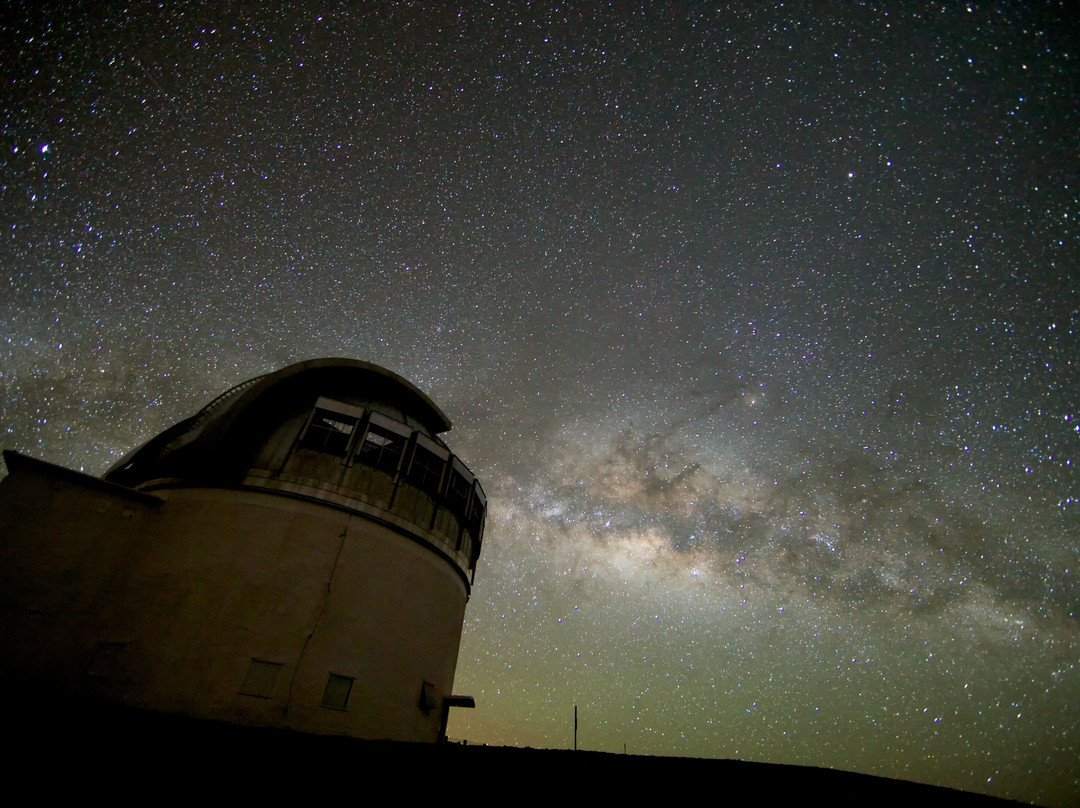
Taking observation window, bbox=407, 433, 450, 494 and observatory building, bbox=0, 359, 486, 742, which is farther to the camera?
observation window, bbox=407, 433, 450, 494

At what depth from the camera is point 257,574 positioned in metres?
10.9

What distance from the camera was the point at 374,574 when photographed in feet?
39.1

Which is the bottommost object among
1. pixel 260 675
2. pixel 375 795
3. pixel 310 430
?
pixel 375 795

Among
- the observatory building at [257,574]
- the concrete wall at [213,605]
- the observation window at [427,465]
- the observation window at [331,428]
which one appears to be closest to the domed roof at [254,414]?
the observatory building at [257,574]

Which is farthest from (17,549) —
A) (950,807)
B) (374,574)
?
(950,807)

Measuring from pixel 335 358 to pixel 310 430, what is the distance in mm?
2655

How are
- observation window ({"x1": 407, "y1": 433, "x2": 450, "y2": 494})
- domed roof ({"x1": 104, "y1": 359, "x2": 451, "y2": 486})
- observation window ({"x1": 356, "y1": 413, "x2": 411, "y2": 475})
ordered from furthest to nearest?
observation window ({"x1": 407, "y1": 433, "x2": 450, "y2": 494}), observation window ({"x1": 356, "y1": 413, "x2": 411, "y2": 475}), domed roof ({"x1": 104, "y1": 359, "x2": 451, "y2": 486})

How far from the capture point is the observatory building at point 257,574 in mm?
10062

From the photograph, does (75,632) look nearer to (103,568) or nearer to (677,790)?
(103,568)

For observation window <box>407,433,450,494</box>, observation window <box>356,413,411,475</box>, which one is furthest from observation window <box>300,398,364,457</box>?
observation window <box>407,433,450,494</box>

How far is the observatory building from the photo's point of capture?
33.0 feet

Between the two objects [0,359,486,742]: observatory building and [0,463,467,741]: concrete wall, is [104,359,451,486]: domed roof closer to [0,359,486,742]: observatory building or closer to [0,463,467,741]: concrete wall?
[0,359,486,742]: observatory building

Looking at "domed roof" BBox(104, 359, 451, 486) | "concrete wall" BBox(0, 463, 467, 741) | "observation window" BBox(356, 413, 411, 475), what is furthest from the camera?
"observation window" BBox(356, 413, 411, 475)

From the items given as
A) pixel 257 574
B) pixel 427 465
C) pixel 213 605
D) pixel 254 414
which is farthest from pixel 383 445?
pixel 213 605
